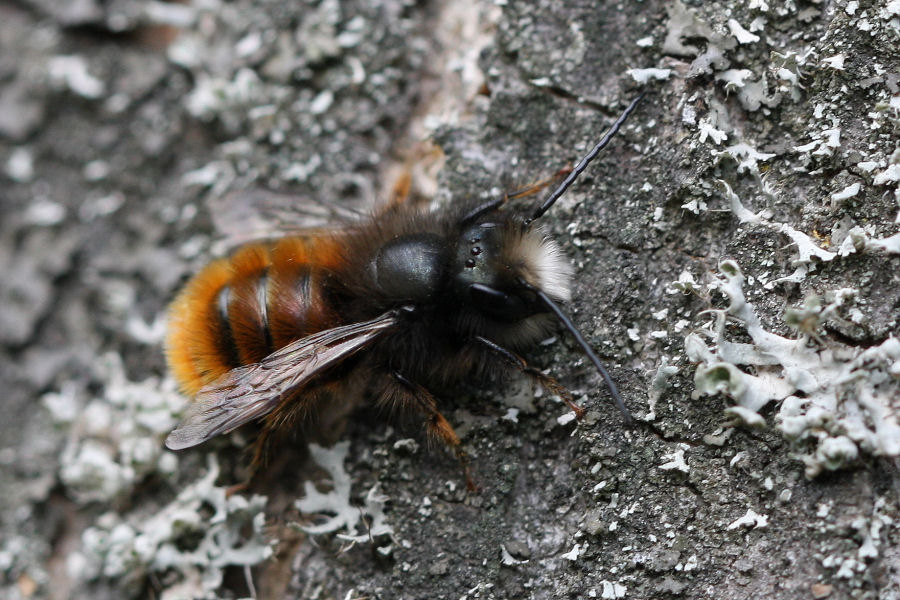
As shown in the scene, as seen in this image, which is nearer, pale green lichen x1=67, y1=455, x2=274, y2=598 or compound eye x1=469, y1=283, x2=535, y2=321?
compound eye x1=469, y1=283, x2=535, y2=321

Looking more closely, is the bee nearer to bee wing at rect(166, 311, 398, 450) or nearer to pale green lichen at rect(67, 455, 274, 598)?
bee wing at rect(166, 311, 398, 450)

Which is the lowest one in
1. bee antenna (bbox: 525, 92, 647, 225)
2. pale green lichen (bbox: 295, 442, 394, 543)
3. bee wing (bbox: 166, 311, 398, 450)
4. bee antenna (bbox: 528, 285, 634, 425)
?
pale green lichen (bbox: 295, 442, 394, 543)

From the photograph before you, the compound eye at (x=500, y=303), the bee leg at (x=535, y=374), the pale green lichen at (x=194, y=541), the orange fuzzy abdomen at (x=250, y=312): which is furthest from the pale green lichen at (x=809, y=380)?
the pale green lichen at (x=194, y=541)

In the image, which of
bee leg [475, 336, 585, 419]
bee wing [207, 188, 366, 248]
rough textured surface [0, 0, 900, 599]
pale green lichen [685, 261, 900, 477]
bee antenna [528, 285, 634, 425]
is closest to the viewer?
pale green lichen [685, 261, 900, 477]

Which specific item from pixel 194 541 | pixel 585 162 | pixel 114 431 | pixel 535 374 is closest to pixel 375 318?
pixel 535 374

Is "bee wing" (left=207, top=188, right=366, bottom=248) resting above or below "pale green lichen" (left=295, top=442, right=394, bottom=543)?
above

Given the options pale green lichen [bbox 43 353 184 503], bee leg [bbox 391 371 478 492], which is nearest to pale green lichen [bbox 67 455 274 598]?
pale green lichen [bbox 43 353 184 503]

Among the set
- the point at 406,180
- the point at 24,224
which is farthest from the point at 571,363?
the point at 24,224
